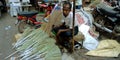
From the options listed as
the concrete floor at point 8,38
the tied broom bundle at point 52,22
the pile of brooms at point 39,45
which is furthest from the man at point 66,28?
the tied broom bundle at point 52,22

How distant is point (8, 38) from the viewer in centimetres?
649

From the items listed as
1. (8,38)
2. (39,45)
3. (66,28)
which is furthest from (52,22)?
(8,38)

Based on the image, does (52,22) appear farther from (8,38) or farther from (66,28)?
(8,38)

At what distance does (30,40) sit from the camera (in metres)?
5.77

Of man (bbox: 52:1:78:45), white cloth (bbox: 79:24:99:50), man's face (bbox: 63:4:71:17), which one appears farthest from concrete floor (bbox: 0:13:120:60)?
man's face (bbox: 63:4:71:17)

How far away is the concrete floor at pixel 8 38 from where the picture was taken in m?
5.29

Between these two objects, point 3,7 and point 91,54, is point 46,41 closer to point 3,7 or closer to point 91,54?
point 91,54

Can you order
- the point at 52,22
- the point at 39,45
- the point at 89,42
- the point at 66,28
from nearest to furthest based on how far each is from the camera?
the point at 39,45, the point at 66,28, the point at 89,42, the point at 52,22

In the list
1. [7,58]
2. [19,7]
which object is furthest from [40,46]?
[19,7]

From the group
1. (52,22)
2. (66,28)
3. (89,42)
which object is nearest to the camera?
(66,28)

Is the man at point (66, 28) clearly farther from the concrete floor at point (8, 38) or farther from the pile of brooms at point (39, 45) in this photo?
the concrete floor at point (8, 38)

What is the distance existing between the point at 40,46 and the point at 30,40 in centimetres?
52

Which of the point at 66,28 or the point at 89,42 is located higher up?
the point at 66,28

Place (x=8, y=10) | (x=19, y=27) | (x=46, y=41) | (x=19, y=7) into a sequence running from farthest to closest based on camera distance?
(x=8, y=10) < (x=19, y=7) < (x=19, y=27) < (x=46, y=41)
